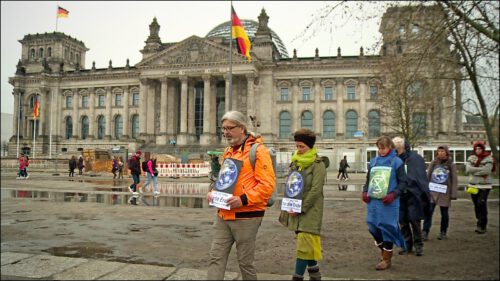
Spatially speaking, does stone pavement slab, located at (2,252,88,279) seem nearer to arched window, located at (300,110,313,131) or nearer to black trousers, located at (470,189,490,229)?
black trousers, located at (470,189,490,229)

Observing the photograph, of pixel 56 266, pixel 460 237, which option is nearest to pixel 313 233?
pixel 56 266

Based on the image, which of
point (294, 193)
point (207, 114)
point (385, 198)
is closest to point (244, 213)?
point (294, 193)

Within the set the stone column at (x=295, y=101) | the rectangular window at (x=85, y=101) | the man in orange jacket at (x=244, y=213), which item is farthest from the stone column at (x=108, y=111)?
the man in orange jacket at (x=244, y=213)

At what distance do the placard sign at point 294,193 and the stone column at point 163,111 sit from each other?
186ft

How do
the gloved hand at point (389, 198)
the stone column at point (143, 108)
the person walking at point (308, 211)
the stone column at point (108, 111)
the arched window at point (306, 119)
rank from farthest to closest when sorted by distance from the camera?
the stone column at point (108, 111) < the stone column at point (143, 108) < the arched window at point (306, 119) < the gloved hand at point (389, 198) < the person walking at point (308, 211)

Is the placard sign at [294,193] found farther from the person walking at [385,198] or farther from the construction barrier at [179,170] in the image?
the construction barrier at [179,170]

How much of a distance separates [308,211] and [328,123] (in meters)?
55.9

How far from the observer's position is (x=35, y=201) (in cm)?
1468

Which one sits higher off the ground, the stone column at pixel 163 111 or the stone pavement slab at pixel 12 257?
the stone column at pixel 163 111

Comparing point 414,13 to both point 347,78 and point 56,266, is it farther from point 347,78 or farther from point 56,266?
point 347,78

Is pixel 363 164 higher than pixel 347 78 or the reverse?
the reverse

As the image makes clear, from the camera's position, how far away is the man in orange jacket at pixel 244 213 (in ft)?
14.1

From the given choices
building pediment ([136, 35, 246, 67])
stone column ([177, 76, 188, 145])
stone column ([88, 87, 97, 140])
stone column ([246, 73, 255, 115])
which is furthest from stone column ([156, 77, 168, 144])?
stone column ([88, 87, 97, 140])

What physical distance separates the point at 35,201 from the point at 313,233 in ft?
42.3
